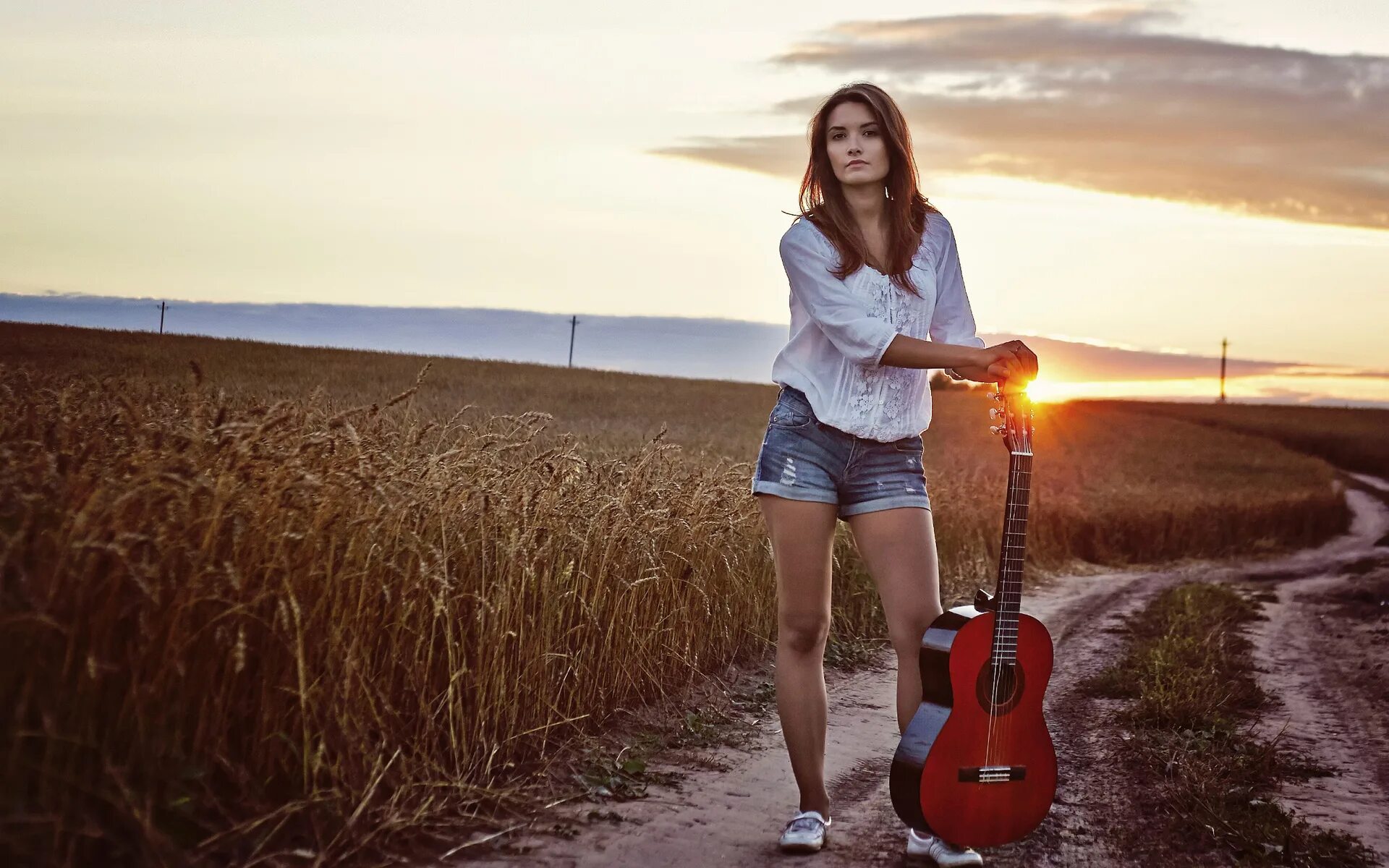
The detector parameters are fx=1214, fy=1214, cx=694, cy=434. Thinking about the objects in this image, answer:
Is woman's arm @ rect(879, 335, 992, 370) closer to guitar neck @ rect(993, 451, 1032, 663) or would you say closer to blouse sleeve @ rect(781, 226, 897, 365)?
blouse sleeve @ rect(781, 226, 897, 365)

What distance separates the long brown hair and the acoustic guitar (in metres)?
0.51

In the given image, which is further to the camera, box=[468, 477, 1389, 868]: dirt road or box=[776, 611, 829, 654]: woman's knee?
box=[468, 477, 1389, 868]: dirt road

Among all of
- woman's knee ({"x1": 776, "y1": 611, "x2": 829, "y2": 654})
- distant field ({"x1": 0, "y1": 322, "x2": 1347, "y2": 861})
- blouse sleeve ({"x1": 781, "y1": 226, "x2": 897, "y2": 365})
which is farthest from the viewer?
woman's knee ({"x1": 776, "y1": 611, "x2": 829, "y2": 654})

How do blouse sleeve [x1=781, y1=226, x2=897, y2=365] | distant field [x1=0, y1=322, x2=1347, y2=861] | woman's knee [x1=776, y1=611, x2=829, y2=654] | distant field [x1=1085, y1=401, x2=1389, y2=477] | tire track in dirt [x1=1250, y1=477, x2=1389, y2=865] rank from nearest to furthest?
distant field [x1=0, y1=322, x2=1347, y2=861]
blouse sleeve [x1=781, y1=226, x2=897, y2=365]
woman's knee [x1=776, y1=611, x2=829, y2=654]
tire track in dirt [x1=1250, y1=477, x2=1389, y2=865]
distant field [x1=1085, y1=401, x2=1389, y2=477]

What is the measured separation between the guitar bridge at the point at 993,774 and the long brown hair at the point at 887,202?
138 centimetres

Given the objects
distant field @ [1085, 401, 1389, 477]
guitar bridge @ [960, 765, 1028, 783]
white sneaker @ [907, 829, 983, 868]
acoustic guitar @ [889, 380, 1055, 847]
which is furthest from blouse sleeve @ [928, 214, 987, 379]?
distant field @ [1085, 401, 1389, 477]

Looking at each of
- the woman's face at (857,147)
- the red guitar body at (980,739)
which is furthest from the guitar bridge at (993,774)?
the woman's face at (857,147)

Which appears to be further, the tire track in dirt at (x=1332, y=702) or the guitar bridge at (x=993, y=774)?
the tire track in dirt at (x=1332, y=702)

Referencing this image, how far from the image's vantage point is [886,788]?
4602 millimetres

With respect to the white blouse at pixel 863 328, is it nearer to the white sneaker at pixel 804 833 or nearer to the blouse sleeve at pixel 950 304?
the blouse sleeve at pixel 950 304

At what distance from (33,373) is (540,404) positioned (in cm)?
2636

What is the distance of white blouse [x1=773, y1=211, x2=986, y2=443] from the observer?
3.41m

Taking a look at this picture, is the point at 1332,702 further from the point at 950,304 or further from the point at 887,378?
the point at 887,378

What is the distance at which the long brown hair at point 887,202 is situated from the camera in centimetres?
350
